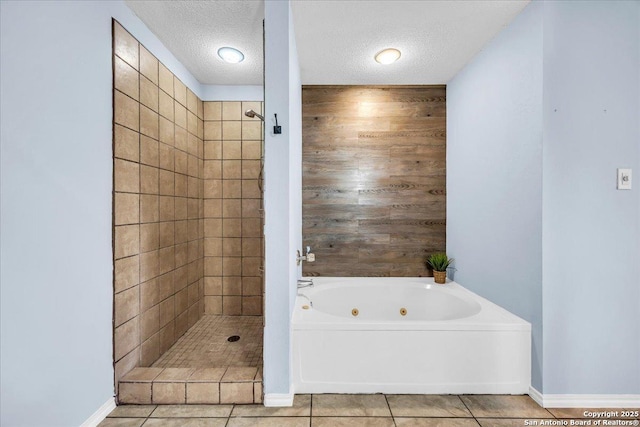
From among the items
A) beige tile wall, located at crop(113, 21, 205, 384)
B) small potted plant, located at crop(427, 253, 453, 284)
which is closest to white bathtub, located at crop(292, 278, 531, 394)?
small potted plant, located at crop(427, 253, 453, 284)

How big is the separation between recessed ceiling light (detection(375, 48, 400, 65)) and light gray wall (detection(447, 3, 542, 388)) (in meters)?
0.62

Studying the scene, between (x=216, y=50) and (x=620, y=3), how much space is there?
2.45 metres

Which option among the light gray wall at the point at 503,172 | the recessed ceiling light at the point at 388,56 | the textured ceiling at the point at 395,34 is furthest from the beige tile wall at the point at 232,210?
the light gray wall at the point at 503,172

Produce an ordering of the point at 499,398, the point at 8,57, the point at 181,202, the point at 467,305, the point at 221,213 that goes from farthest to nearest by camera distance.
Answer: the point at 221,213, the point at 181,202, the point at 467,305, the point at 499,398, the point at 8,57

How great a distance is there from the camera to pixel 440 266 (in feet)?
8.41

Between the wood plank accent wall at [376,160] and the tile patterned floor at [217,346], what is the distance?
3.31 feet

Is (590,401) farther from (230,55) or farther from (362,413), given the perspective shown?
(230,55)

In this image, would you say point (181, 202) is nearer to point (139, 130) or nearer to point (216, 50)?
point (139, 130)

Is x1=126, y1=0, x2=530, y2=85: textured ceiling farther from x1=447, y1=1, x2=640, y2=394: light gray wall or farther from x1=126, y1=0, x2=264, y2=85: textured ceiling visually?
x1=447, y1=1, x2=640, y2=394: light gray wall

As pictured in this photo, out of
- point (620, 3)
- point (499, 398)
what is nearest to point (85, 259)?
point (499, 398)

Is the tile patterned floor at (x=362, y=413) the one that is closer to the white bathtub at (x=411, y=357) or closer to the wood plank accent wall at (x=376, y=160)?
the white bathtub at (x=411, y=357)

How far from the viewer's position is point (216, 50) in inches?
85.4

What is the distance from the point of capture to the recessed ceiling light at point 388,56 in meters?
2.15

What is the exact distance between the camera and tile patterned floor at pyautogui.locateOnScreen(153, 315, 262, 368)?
6.40 feet
